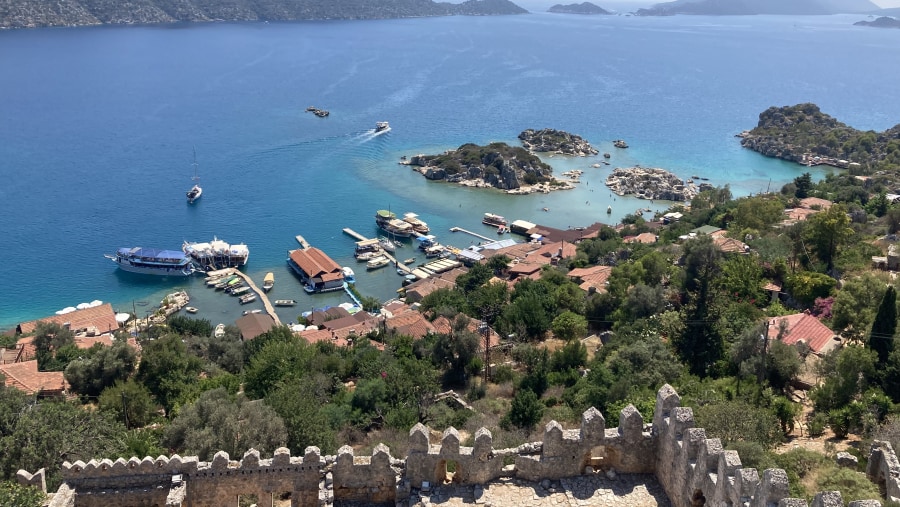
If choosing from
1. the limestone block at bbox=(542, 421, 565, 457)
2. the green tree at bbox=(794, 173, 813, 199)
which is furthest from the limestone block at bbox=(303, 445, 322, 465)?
the green tree at bbox=(794, 173, 813, 199)

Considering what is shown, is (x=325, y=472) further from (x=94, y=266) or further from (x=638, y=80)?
(x=638, y=80)

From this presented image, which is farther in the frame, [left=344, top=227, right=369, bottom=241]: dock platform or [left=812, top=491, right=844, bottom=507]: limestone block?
[left=344, top=227, right=369, bottom=241]: dock platform

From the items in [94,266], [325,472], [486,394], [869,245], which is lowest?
[94,266]

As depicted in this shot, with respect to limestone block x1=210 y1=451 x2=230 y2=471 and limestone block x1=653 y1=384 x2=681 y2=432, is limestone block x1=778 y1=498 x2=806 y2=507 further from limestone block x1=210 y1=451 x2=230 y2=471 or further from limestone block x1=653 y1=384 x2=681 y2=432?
limestone block x1=210 y1=451 x2=230 y2=471

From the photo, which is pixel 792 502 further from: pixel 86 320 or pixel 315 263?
pixel 315 263

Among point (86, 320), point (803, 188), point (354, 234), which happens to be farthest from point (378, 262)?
point (803, 188)

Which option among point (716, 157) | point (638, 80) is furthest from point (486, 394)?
point (638, 80)
